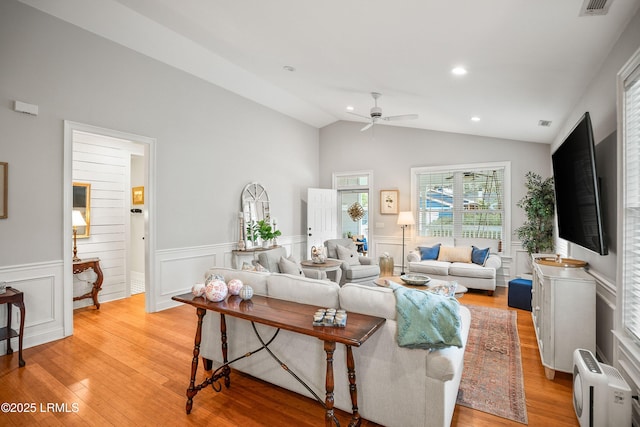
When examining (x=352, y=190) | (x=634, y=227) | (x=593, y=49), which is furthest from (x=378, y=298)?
(x=352, y=190)

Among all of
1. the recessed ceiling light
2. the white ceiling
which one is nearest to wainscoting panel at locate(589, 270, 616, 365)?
the white ceiling

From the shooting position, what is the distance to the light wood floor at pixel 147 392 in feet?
6.89

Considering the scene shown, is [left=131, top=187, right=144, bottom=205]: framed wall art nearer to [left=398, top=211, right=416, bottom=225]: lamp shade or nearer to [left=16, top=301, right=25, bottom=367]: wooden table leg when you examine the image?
[left=16, top=301, right=25, bottom=367]: wooden table leg

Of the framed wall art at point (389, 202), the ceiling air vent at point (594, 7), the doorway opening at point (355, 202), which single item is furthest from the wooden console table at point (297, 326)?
the doorway opening at point (355, 202)

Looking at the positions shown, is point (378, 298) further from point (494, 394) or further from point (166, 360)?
point (166, 360)

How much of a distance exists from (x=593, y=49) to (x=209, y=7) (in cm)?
336

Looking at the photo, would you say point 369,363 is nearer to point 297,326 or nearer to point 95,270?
point 297,326

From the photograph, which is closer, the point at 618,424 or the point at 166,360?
the point at 618,424

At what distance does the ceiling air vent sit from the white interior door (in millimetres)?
5604

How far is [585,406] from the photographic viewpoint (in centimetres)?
185

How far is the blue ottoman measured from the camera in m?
4.40

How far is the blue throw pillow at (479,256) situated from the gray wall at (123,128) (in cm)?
375

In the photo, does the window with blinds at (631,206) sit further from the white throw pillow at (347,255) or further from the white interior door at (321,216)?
the white interior door at (321,216)

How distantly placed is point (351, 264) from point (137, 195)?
4.08 m
